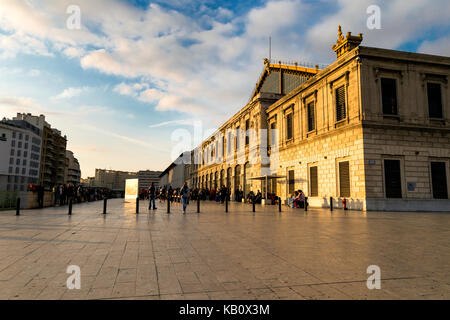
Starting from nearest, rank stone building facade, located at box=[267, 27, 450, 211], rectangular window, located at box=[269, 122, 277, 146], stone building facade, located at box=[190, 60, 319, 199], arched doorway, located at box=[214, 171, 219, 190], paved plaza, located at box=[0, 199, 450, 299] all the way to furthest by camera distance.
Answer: paved plaza, located at box=[0, 199, 450, 299]
stone building facade, located at box=[267, 27, 450, 211]
rectangular window, located at box=[269, 122, 277, 146]
stone building facade, located at box=[190, 60, 319, 199]
arched doorway, located at box=[214, 171, 219, 190]

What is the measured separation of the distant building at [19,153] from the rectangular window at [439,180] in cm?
9716

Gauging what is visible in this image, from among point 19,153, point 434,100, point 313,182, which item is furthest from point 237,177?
point 19,153

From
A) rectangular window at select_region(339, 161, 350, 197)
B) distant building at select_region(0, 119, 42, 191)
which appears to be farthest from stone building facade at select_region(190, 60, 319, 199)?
distant building at select_region(0, 119, 42, 191)

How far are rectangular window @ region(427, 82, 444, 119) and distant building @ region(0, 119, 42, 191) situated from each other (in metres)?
97.4

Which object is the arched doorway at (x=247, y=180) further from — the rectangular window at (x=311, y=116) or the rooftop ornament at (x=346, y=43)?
the rooftop ornament at (x=346, y=43)

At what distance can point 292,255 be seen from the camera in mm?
5176

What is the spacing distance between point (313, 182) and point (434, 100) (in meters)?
10.2

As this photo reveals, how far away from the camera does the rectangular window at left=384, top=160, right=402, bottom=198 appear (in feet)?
60.2

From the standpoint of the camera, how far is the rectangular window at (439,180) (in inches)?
742

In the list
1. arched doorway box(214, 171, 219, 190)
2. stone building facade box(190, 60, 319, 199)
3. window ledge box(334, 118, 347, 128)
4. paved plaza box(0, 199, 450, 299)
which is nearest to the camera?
paved plaza box(0, 199, 450, 299)

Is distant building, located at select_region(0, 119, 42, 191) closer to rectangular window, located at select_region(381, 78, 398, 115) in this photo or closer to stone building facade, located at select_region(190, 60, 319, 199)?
stone building facade, located at select_region(190, 60, 319, 199)

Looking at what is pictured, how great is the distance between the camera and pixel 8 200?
18750mm

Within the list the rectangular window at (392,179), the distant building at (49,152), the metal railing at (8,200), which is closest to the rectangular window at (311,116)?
the rectangular window at (392,179)

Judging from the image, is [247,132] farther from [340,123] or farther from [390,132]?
[390,132]
